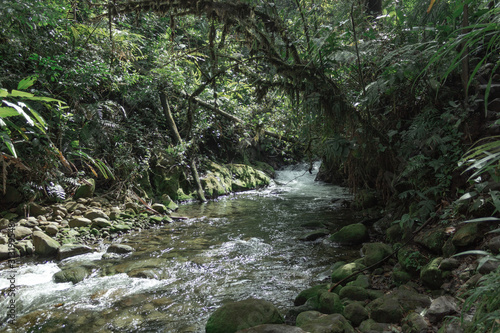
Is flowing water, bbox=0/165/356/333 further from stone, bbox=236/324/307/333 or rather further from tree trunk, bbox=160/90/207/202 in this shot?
tree trunk, bbox=160/90/207/202

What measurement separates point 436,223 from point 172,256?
3.96 m

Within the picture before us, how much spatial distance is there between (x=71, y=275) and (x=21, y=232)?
72.3 inches

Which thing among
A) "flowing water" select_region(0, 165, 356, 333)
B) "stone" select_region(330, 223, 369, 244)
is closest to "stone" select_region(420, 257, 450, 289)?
"flowing water" select_region(0, 165, 356, 333)

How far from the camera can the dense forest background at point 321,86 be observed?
3.71m

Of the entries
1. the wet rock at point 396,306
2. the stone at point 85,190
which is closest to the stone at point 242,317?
the wet rock at point 396,306

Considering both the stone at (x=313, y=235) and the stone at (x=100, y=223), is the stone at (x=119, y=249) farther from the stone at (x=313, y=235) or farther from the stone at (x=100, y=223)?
the stone at (x=313, y=235)

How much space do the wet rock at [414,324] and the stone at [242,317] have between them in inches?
44.7

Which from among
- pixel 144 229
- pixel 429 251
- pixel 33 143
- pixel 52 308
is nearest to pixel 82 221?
pixel 144 229

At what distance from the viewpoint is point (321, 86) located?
4562mm

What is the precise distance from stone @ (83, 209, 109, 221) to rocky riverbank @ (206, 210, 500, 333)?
4.52 metres

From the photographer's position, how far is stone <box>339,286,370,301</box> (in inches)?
125

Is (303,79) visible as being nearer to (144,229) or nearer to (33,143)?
(144,229)

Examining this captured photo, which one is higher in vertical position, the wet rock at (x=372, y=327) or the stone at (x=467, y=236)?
the stone at (x=467, y=236)

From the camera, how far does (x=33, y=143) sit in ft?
19.3
